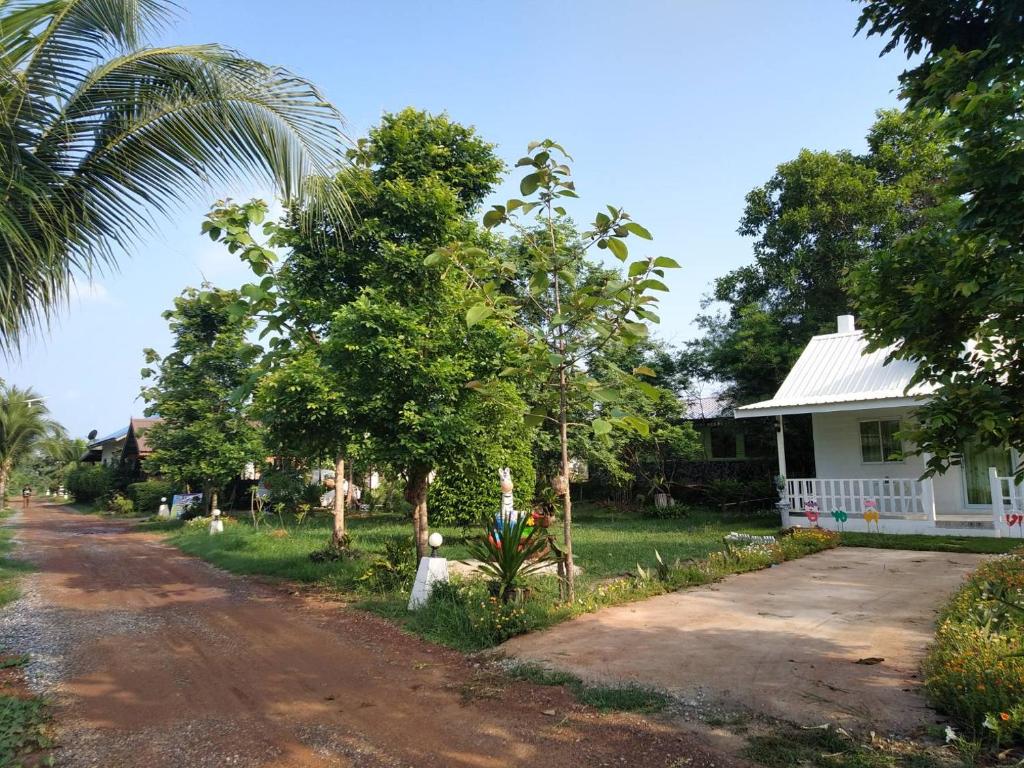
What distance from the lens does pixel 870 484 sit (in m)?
14.4

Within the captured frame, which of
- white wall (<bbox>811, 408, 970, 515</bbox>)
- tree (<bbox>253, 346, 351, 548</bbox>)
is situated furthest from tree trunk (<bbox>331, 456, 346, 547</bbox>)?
white wall (<bbox>811, 408, 970, 515</bbox>)

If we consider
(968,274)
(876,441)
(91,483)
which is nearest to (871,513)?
(876,441)

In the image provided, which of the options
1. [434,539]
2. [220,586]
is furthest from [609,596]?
[220,586]

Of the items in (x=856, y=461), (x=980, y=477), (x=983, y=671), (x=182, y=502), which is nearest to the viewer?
(x=983, y=671)

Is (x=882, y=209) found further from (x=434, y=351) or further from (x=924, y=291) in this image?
(x=924, y=291)

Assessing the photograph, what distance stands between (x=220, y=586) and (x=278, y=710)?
632 centimetres

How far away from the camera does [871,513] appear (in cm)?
1331

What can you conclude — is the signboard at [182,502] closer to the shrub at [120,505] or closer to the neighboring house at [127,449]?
the neighboring house at [127,449]

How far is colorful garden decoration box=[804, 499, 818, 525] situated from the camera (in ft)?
45.9

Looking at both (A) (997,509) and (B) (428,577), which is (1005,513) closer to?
(A) (997,509)

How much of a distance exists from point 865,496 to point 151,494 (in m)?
28.0

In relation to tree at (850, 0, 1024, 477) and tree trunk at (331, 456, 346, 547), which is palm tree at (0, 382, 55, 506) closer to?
tree trunk at (331, 456, 346, 547)

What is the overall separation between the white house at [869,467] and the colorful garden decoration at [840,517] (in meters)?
0.04

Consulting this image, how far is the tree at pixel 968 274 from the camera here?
10.4 ft
